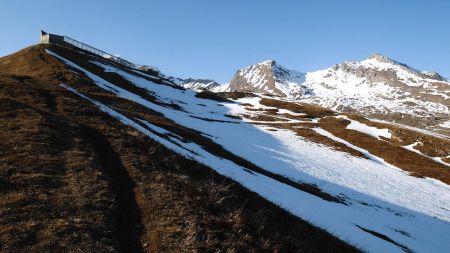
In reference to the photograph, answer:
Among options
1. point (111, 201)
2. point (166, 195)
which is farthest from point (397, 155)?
point (111, 201)

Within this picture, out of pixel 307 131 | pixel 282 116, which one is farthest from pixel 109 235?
pixel 282 116

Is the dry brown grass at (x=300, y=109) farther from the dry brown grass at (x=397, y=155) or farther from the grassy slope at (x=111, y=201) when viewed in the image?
the grassy slope at (x=111, y=201)

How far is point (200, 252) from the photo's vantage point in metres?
14.3

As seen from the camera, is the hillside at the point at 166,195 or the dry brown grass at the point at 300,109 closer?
the hillside at the point at 166,195

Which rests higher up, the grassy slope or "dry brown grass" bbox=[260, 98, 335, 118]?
"dry brown grass" bbox=[260, 98, 335, 118]

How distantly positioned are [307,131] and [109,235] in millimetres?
86442

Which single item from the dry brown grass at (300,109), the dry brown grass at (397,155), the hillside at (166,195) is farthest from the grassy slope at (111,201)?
the dry brown grass at (300,109)

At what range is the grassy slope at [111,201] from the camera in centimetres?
1426

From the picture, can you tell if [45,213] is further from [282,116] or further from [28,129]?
[282,116]

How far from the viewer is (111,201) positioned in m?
16.8

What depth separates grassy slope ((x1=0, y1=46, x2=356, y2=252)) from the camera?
46.8ft

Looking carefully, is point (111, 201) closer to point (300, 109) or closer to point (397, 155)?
point (397, 155)

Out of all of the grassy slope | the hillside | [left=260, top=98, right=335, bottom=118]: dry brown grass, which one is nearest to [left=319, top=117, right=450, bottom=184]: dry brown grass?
the hillside

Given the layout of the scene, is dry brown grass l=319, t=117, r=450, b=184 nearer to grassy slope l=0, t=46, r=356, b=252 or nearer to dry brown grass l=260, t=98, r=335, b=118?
dry brown grass l=260, t=98, r=335, b=118
